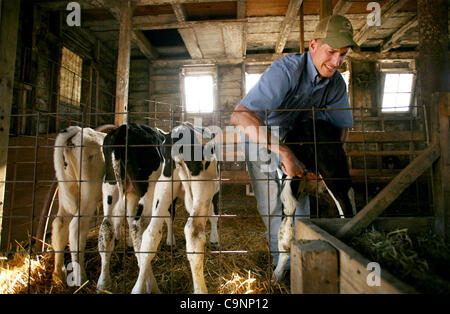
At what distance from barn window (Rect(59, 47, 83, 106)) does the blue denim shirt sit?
5.65 meters

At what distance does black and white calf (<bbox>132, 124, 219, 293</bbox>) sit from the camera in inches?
72.6

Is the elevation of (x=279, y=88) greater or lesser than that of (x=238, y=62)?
lesser

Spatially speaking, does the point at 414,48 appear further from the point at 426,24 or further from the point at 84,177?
the point at 84,177

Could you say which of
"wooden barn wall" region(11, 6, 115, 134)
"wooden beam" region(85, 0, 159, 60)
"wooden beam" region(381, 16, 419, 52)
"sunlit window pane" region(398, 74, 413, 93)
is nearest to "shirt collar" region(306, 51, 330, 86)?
"wooden barn wall" region(11, 6, 115, 134)

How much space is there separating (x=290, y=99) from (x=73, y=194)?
245cm

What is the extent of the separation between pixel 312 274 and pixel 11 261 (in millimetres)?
3287

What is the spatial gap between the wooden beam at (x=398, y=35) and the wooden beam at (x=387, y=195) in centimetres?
798

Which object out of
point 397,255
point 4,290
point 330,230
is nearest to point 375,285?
point 397,255

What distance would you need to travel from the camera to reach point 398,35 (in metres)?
7.45

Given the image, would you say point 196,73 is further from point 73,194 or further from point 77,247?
point 77,247

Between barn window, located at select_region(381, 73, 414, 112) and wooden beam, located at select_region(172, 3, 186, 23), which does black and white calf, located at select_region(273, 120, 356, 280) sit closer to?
wooden beam, located at select_region(172, 3, 186, 23)

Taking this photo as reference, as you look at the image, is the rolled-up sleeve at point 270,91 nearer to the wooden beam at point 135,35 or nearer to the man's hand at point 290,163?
the man's hand at point 290,163

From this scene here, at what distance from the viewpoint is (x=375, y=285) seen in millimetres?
654

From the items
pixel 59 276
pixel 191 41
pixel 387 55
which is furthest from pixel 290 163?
pixel 387 55
